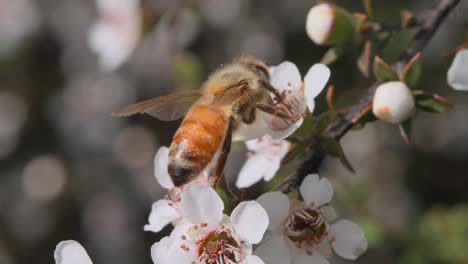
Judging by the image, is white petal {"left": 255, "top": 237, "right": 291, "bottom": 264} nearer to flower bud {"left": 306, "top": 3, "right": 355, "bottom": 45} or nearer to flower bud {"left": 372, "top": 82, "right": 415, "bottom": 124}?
flower bud {"left": 372, "top": 82, "right": 415, "bottom": 124}

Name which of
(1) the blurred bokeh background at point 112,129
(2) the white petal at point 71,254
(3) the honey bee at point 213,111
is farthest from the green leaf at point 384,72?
(1) the blurred bokeh background at point 112,129

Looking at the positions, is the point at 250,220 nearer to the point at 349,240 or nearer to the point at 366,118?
the point at 349,240

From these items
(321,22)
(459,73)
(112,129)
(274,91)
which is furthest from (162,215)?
(112,129)

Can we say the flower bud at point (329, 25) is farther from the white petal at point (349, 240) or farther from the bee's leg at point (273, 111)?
the white petal at point (349, 240)

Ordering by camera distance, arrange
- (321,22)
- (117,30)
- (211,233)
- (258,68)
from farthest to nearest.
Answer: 1. (117,30)
2. (321,22)
3. (258,68)
4. (211,233)

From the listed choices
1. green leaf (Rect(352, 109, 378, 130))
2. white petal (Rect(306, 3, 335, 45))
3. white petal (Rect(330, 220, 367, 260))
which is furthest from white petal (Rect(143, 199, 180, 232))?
white petal (Rect(306, 3, 335, 45))

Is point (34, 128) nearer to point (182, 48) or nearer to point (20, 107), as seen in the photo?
point (20, 107)
